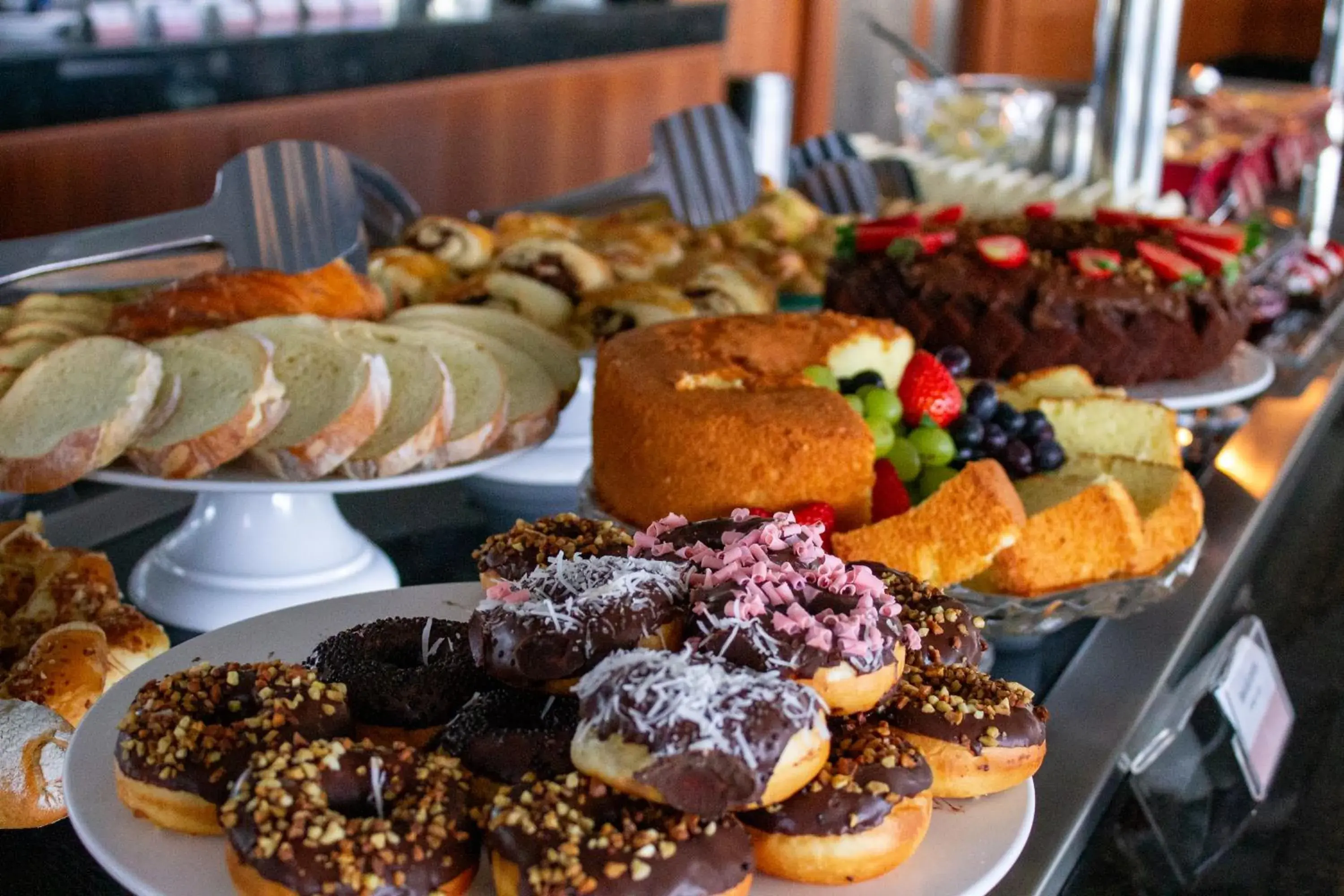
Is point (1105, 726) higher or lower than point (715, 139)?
lower

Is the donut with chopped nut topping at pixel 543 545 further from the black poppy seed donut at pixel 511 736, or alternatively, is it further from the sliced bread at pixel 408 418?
the sliced bread at pixel 408 418

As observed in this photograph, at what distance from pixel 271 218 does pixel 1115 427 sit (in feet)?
3.87

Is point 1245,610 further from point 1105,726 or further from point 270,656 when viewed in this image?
point 270,656

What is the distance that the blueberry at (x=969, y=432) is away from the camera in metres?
1.65

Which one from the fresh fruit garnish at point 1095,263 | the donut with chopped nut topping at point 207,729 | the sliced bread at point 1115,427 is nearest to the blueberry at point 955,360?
the sliced bread at point 1115,427

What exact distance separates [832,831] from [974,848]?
130 mm

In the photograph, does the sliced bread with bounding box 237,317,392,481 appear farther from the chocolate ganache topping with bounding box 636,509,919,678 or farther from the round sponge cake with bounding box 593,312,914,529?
the chocolate ganache topping with bounding box 636,509,919,678

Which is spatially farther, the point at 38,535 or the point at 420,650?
the point at 38,535

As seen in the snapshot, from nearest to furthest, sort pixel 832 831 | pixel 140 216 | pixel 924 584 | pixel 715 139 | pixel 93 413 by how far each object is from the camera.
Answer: pixel 832 831
pixel 924 584
pixel 93 413
pixel 715 139
pixel 140 216

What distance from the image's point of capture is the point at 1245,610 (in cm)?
191

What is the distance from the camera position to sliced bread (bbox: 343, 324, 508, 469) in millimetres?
1640

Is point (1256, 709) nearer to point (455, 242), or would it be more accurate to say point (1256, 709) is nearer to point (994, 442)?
point (994, 442)

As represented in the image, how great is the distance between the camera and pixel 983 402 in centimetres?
170

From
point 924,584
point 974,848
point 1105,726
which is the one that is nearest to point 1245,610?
point 1105,726
